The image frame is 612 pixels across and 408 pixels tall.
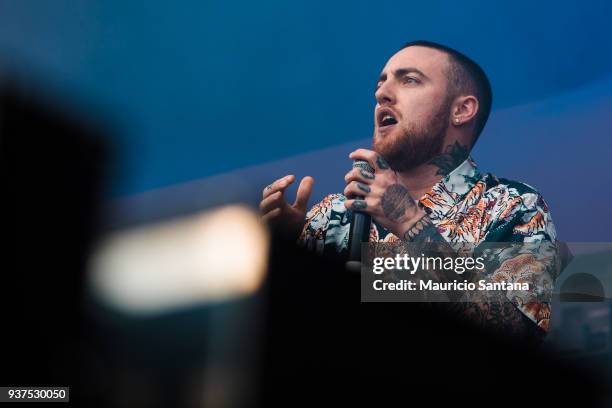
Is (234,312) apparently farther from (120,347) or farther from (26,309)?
(26,309)

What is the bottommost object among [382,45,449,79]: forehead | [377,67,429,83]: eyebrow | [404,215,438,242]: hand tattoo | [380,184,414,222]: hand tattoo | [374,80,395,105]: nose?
[404,215,438,242]: hand tattoo

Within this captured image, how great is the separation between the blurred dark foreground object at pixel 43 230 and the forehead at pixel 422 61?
1.34m

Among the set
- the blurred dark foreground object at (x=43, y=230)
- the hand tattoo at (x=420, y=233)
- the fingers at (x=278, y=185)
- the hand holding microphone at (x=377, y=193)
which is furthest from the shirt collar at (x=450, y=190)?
the blurred dark foreground object at (x=43, y=230)

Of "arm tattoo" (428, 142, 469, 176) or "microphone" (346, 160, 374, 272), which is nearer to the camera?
"microphone" (346, 160, 374, 272)

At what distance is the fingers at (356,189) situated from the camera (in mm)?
2705

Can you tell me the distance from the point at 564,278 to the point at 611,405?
53cm

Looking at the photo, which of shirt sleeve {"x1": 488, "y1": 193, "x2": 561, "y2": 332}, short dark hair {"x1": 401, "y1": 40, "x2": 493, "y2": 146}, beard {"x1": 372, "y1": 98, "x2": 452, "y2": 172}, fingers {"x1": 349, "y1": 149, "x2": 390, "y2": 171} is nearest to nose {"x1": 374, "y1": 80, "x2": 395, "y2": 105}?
beard {"x1": 372, "y1": 98, "x2": 452, "y2": 172}

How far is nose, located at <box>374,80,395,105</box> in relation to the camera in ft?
10.8

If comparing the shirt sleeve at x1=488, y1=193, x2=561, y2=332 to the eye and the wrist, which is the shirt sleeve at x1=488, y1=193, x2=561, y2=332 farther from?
the eye

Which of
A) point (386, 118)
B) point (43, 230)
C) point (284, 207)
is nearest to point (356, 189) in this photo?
point (284, 207)

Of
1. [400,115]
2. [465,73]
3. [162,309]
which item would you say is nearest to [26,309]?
[162,309]

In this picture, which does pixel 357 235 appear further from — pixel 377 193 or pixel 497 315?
pixel 497 315

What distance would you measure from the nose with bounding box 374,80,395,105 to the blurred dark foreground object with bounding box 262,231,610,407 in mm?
810

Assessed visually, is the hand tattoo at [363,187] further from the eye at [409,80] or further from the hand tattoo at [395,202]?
the eye at [409,80]
